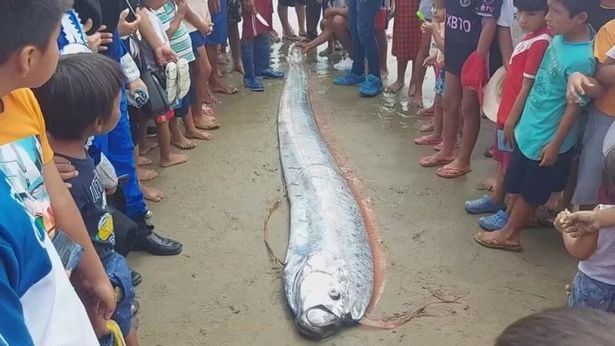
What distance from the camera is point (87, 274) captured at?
208cm

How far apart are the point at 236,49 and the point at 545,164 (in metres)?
4.47

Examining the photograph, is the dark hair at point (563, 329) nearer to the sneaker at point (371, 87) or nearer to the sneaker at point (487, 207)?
the sneaker at point (487, 207)

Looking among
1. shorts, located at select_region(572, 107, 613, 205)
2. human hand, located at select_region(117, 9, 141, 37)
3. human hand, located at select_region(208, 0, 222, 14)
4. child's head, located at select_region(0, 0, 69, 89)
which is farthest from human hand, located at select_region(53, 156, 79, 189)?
human hand, located at select_region(208, 0, 222, 14)

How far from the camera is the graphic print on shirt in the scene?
162 centimetres

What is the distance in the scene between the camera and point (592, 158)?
3.38 metres

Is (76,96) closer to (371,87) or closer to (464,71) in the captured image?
(464,71)

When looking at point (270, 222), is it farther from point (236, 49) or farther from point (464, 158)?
point (236, 49)

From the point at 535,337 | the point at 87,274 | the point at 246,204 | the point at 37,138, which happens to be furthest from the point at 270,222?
the point at 535,337

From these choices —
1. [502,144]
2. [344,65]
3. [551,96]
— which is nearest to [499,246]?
[502,144]

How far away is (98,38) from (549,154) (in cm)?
236

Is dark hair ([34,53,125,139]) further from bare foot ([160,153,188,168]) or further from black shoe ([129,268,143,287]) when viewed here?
bare foot ([160,153,188,168])

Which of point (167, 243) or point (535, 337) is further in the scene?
point (167, 243)

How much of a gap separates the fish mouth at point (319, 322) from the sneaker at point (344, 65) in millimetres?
4839

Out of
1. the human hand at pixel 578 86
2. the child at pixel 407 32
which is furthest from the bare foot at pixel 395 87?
the human hand at pixel 578 86
